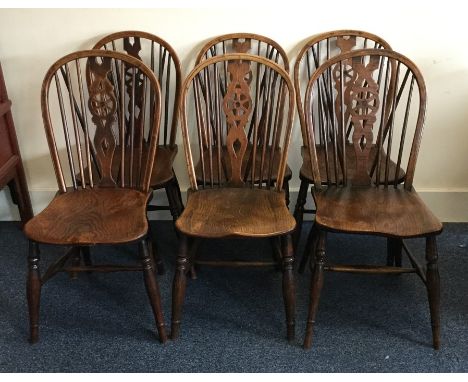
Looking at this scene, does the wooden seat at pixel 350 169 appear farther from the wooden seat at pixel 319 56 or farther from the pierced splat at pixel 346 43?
the pierced splat at pixel 346 43

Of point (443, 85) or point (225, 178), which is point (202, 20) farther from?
point (443, 85)

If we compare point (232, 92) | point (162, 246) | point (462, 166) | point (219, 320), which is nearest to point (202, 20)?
point (232, 92)

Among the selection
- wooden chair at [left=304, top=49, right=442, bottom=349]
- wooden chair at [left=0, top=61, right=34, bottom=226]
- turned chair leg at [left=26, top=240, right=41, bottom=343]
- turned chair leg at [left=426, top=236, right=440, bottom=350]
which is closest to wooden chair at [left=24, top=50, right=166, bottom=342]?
turned chair leg at [left=26, top=240, right=41, bottom=343]

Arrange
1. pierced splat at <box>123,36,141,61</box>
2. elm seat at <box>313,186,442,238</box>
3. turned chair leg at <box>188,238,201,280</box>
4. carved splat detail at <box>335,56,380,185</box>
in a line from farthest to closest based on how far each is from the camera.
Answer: pierced splat at <box>123,36,141,61</box> < turned chair leg at <box>188,238,201,280</box> < carved splat detail at <box>335,56,380,185</box> < elm seat at <box>313,186,442,238</box>

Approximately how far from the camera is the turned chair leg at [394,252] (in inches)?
80.4

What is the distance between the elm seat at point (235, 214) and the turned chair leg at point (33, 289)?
19.7 inches

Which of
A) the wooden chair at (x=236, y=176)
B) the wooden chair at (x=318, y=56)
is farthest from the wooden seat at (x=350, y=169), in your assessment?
the wooden chair at (x=236, y=176)

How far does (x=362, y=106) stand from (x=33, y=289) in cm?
135

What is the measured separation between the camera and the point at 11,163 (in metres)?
2.25

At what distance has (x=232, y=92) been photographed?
5.90ft

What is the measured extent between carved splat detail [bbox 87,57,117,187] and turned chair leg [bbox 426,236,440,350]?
119cm

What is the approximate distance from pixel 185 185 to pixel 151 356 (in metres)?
1.00

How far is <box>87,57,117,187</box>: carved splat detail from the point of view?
1.84 meters

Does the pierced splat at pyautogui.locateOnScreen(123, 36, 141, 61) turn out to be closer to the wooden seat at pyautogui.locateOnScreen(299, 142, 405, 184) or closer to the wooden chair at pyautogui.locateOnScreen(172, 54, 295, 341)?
the wooden chair at pyautogui.locateOnScreen(172, 54, 295, 341)
